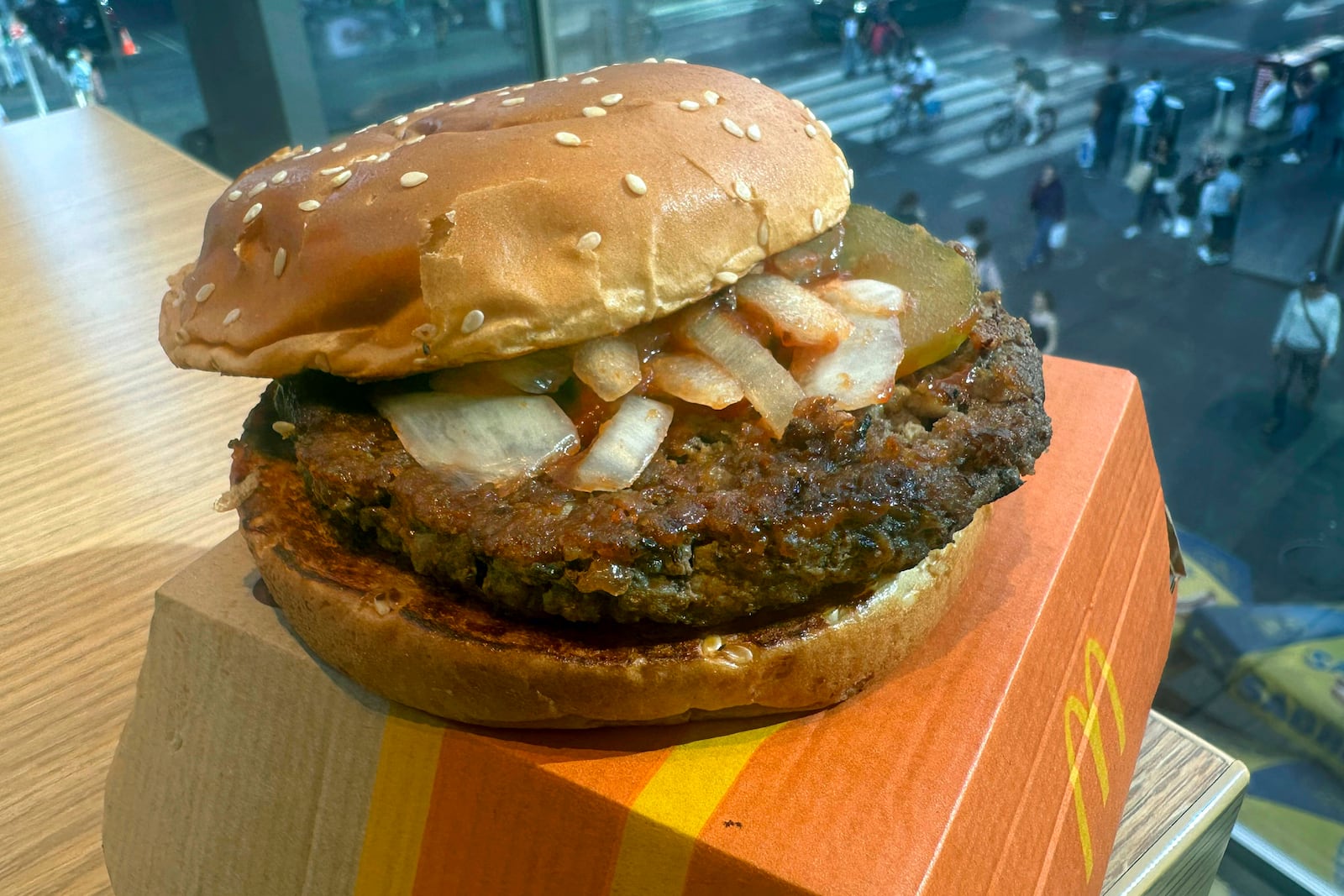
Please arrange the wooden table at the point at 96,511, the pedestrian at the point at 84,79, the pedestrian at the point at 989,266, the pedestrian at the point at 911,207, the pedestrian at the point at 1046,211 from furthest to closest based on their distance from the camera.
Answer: the pedestrian at the point at 84,79 < the pedestrian at the point at 911,207 < the pedestrian at the point at 989,266 < the pedestrian at the point at 1046,211 < the wooden table at the point at 96,511

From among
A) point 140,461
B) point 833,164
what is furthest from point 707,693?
point 140,461

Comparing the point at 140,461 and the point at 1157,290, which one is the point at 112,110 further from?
the point at 1157,290

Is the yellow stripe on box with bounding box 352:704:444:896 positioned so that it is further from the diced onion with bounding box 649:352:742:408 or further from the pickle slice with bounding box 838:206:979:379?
the pickle slice with bounding box 838:206:979:379

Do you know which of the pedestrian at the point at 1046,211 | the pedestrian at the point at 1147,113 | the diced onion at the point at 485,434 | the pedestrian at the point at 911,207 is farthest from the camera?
the pedestrian at the point at 911,207

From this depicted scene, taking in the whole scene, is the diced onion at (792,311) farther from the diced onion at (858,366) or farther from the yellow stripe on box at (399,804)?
the yellow stripe on box at (399,804)

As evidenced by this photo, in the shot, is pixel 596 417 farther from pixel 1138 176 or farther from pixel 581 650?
pixel 1138 176

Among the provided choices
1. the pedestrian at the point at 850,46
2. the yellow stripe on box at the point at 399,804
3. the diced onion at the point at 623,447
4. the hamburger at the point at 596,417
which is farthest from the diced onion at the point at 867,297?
the pedestrian at the point at 850,46
